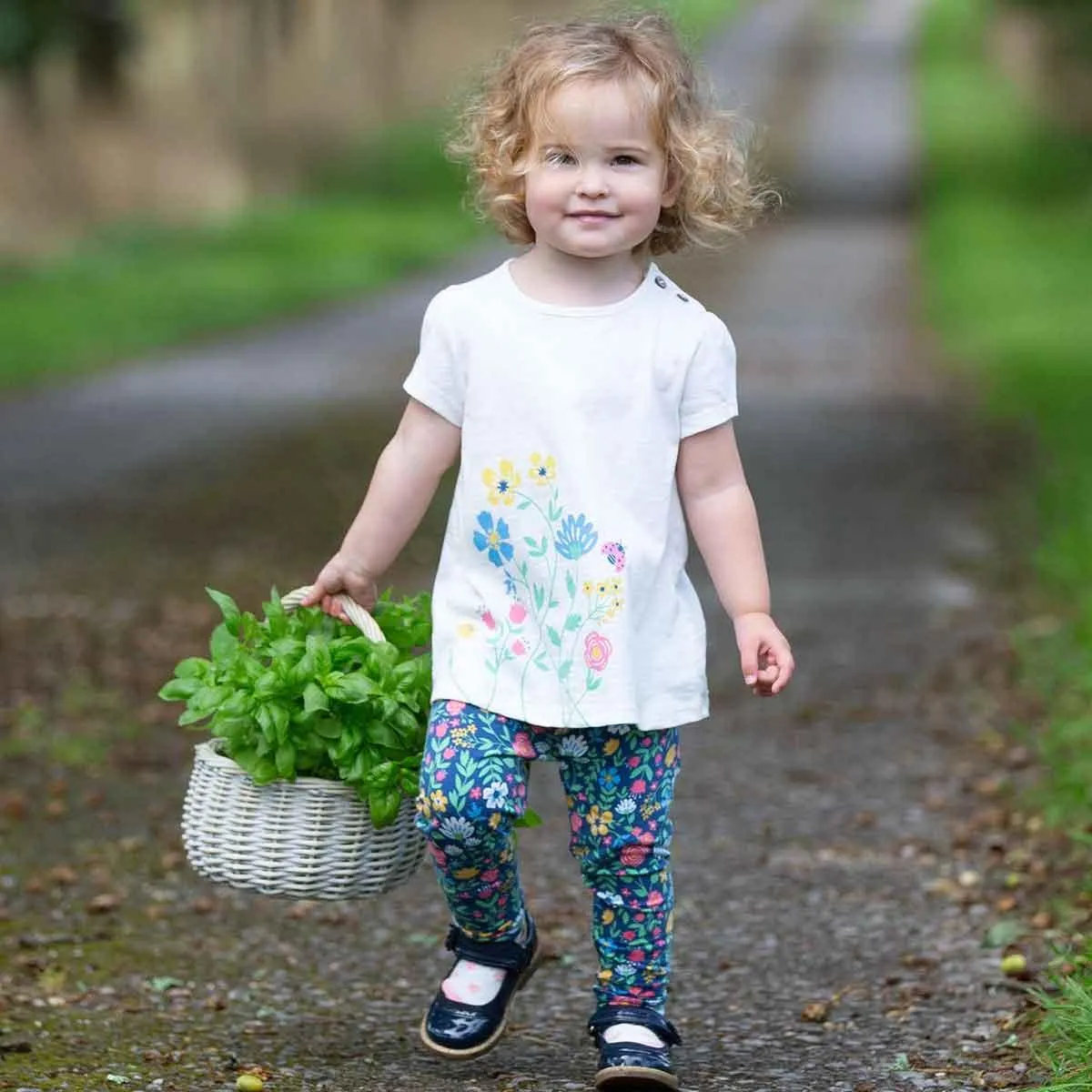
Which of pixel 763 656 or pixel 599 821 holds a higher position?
pixel 763 656

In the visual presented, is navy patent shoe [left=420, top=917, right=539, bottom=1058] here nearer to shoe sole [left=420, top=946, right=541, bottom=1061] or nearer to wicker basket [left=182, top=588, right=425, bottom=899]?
shoe sole [left=420, top=946, right=541, bottom=1061]

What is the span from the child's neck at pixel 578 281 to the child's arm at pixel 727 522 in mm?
249

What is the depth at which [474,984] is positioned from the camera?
373 cm

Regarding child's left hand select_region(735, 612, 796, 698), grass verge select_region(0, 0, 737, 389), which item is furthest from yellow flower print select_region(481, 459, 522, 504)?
grass verge select_region(0, 0, 737, 389)

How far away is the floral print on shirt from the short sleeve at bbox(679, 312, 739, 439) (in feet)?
0.72

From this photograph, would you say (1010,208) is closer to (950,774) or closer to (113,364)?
(113,364)

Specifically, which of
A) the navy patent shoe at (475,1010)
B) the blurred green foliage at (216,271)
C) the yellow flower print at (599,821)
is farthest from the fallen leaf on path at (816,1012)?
the blurred green foliage at (216,271)

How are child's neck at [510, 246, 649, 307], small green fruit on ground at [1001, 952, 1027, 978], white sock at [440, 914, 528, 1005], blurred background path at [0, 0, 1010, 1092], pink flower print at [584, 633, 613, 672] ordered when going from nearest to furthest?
pink flower print at [584, 633, 613, 672] → child's neck at [510, 246, 649, 307] → white sock at [440, 914, 528, 1005] → blurred background path at [0, 0, 1010, 1092] → small green fruit on ground at [1001, 952, 1027, 978]

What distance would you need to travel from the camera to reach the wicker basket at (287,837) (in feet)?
11.6

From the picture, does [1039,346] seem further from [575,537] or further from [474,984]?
[575,537]

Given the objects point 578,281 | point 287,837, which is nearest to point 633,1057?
point 287,837

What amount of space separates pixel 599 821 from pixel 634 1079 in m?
0.39

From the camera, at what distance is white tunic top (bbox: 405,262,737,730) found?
3.42 m

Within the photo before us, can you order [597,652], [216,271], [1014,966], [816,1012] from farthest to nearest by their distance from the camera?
[216,271]
[1014,966]
[816,1012]
[597,652]
